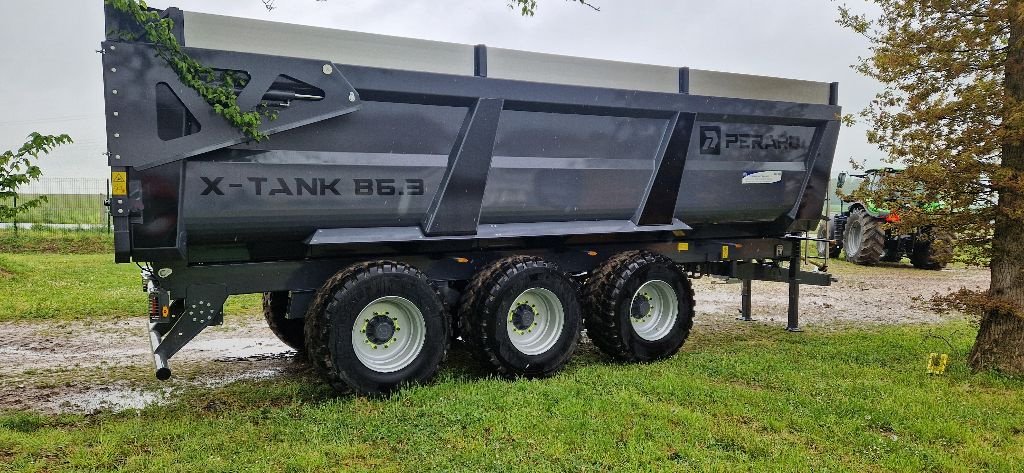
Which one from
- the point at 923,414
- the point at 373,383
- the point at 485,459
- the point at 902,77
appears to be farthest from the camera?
the point at 902,77

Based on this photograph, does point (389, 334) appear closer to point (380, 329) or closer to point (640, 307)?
point (380, 329)

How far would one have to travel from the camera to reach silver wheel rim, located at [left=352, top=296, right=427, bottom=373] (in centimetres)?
579

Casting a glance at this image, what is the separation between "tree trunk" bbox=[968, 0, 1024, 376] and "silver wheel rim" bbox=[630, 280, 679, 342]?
2.68m

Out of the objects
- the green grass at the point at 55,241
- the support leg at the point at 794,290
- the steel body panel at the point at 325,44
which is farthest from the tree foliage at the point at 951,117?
the green grass at the point at 55,241

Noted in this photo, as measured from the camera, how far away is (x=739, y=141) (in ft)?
25.1

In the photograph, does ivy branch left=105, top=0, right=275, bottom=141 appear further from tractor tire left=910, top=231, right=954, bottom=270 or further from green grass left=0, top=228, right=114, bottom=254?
green grass left=0, top=228, right=114, bottom=254

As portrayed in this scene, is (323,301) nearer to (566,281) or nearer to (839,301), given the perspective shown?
(566,281)

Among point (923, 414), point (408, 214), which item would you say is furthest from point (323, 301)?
point (923, 414)

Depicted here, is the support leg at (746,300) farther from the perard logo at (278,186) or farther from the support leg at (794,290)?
the perard logo at (278,186)

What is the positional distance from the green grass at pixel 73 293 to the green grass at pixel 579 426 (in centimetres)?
474

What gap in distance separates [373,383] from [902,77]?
17.6 ft

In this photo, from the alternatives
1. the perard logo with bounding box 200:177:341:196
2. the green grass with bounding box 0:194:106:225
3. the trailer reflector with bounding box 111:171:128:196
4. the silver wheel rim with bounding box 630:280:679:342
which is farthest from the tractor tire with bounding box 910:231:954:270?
the green grass with bounding box 0:194:106:225

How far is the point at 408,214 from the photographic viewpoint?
19.8ft

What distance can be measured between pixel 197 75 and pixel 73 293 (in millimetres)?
7713
